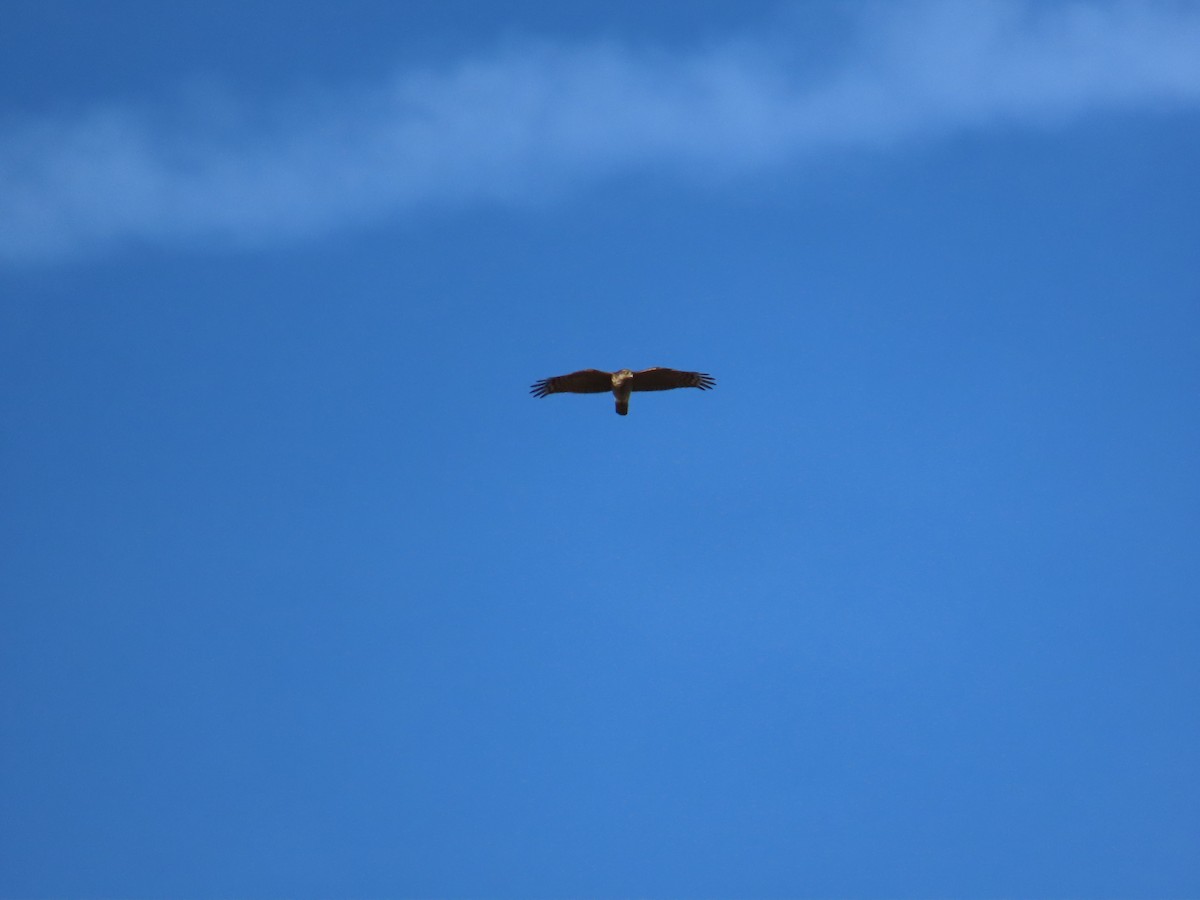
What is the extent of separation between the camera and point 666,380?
50469mm

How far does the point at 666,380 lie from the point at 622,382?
224 cm

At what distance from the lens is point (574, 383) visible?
162ft

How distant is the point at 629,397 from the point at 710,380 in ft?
11.0

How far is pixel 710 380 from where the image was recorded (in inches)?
2002

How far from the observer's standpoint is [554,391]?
1935 inches

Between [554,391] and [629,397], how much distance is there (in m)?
2.35

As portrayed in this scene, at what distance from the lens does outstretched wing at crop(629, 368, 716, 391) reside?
164 feet

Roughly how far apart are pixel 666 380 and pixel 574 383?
10.3ft

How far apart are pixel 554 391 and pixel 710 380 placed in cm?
525

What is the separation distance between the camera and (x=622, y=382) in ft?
160

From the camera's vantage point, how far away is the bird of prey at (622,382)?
1921 inches

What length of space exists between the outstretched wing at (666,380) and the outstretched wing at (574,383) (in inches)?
38.2

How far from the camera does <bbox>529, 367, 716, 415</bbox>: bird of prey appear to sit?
4878cm

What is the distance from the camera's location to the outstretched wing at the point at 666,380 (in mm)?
49969
